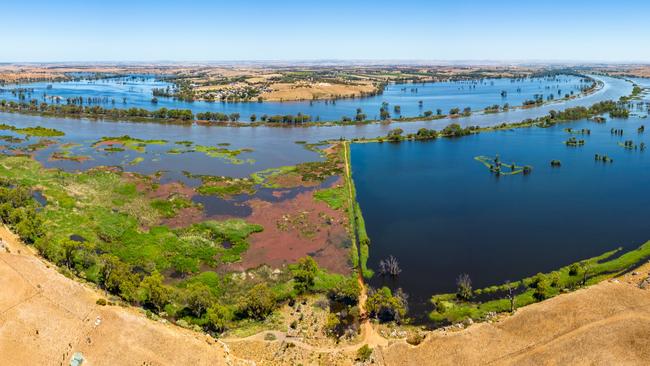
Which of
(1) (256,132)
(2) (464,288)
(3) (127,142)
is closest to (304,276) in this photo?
(2) (464,288)

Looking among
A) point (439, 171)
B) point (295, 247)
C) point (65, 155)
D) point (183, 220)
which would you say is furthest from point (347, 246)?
point (65, 155)

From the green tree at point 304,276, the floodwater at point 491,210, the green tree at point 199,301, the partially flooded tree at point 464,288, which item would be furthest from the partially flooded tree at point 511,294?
the green tree at point 199,301

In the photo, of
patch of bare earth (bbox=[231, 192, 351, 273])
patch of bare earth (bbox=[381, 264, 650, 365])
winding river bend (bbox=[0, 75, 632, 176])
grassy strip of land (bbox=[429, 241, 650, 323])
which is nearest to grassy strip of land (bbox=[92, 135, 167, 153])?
winding river bend (bbox=[0, 75, 632, 176])

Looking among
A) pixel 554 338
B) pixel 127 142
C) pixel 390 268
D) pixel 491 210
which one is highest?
pixel 127 142

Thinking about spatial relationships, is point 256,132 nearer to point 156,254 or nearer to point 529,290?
point 156,254

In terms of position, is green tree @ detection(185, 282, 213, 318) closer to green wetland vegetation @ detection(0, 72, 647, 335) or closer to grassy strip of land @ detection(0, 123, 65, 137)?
green wetland vegetation @ detection(0, 72, 647, 335)

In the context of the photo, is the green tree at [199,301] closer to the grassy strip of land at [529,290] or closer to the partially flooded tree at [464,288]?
the grassy strip of land at [529,290]

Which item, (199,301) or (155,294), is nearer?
(199,301)
